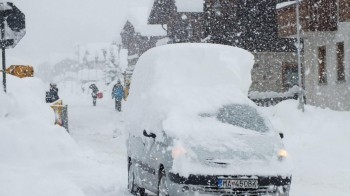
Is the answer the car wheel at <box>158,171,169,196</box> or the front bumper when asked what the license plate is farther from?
the car wheel at <box>158,171,169,196</box>

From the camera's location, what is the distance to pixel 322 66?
2536 cm

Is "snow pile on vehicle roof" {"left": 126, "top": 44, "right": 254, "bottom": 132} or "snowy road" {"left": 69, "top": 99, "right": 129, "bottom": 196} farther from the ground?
"snow pile on vehicle roof" {"left": 126, "top": 44, "right": 254, "bottom": 132}

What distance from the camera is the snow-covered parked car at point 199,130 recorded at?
7.74 meters

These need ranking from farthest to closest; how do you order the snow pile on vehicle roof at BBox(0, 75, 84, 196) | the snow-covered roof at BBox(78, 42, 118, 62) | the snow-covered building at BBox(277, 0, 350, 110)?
the snow-covered roof at BBox(78, 42, 118, 62), the snow-covered building at BBox(277, 0, 350, 110), the snow pile on vehicle roof at BBox(0, 75, 84, 196)

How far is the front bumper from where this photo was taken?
766 cm

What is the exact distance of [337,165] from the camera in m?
13.7

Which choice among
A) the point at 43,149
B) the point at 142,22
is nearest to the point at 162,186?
the point at 43,149

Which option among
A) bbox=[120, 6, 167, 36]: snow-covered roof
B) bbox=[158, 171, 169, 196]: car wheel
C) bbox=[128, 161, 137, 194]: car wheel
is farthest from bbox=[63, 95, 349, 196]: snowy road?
bbox=[120, 6, 167, 36]: snow-covered roof

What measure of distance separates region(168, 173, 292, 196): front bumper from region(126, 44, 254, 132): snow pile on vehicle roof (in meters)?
1.13

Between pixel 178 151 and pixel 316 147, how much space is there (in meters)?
9.62

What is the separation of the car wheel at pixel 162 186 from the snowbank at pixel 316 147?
2.64 meters

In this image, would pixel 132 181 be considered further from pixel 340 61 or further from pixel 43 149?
pixel 340 61

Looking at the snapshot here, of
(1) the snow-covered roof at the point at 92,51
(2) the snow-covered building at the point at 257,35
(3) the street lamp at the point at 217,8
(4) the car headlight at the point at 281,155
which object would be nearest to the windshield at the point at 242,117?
(4) the car headlight at the point at 281,155

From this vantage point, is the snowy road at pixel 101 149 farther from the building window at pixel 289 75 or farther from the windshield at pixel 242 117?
the building window at pixel 289 75
